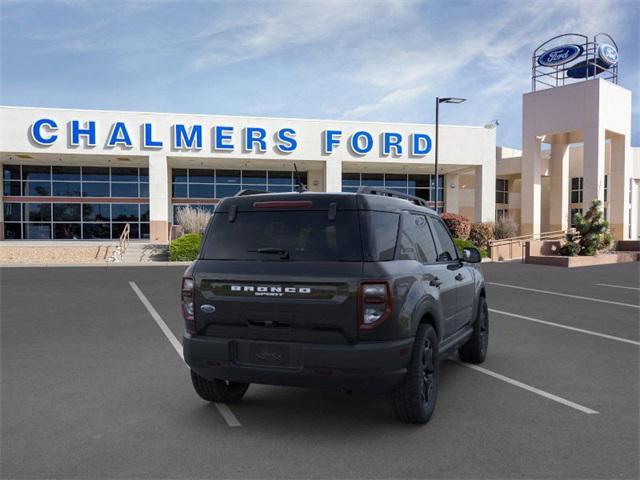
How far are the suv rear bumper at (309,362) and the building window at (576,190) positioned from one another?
143ft

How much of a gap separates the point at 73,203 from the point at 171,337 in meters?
28.8

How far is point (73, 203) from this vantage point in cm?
3366

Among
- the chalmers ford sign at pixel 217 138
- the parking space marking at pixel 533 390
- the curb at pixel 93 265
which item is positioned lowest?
the curb at pixel 93 265

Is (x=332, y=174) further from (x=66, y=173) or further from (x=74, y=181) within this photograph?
(x=66, y=173)

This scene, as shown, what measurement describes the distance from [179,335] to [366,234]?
16.3ft

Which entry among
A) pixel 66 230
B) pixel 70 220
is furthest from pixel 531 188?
pixel 66 230

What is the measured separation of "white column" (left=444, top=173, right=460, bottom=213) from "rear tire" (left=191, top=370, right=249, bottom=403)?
34.8m

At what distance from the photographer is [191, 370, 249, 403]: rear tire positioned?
4.96m

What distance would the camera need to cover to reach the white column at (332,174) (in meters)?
32.0

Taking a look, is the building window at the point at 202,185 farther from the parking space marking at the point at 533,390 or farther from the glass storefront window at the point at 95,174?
the parking space marking at the point at 533,390

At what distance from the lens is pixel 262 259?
4.39 metres

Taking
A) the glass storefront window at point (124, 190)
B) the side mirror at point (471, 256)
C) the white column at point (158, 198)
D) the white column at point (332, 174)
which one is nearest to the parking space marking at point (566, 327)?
the side mirror at point (471, 256)

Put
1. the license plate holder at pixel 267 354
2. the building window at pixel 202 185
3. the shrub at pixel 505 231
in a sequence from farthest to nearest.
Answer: the building window at pixel 202 185, the shrub at pixel 505 231, the license plate holder at pixel 267 354

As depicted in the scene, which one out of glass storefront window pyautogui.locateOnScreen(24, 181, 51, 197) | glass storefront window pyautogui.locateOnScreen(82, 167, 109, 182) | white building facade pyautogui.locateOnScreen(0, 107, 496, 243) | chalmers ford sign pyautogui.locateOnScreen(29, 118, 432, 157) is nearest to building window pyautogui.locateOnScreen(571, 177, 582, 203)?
white building facade pyautogui.locateOnScreen(0, 107, 496, 243)
